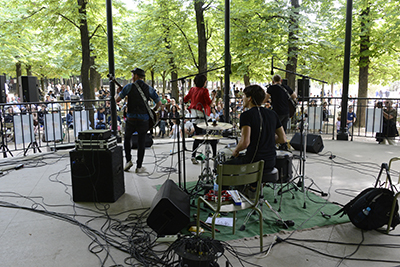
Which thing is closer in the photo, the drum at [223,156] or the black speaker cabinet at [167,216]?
the black speaker cabinet at [167,216]

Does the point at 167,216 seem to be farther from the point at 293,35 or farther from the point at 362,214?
the point at 293,35

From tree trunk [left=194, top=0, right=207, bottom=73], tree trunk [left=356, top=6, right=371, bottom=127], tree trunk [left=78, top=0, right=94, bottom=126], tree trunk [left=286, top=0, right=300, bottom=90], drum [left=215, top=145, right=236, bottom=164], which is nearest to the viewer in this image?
drum [left=215, top=145, right=236, bottom=164]

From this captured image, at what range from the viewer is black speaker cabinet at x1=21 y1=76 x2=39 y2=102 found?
8.52 metres

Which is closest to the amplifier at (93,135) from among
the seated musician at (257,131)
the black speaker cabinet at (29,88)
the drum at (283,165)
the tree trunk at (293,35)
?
the seated musician at (257,131)

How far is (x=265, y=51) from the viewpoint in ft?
44.6

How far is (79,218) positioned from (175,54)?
14215 millimetres

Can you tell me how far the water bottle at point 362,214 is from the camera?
3.95m

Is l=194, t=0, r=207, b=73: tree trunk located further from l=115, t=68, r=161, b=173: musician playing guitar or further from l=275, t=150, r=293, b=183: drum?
l=275, t=150, r=293, b=183: drum

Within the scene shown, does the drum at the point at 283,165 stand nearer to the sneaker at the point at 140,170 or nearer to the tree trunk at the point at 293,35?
the sneaker at the point at 140,170

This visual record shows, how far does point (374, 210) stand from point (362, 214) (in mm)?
146

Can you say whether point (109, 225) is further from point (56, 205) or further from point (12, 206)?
point (12, 206)

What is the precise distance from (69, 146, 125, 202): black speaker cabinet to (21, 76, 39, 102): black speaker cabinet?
4.80 meters

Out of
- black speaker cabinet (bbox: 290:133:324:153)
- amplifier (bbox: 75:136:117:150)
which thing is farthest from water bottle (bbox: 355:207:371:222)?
black speaker cabinet (bbox: 290:133:324:153)

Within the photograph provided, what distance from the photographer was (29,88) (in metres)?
8.60
